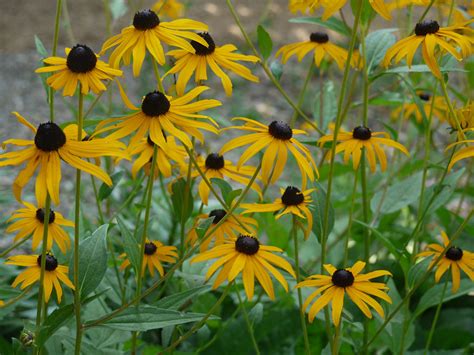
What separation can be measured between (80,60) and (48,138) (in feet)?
0.40

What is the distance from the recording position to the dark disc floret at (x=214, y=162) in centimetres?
139

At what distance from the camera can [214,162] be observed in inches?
54.8

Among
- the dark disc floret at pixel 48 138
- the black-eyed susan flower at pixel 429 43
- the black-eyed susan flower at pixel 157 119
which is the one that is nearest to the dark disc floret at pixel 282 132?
the black-eyed susan flower at pixel 157 119

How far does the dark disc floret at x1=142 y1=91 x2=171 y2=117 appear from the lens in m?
1.04

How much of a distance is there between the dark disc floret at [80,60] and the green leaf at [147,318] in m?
0.35

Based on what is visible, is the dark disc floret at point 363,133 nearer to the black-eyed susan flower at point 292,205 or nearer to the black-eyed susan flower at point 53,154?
the black-eyed susan flower at point 292,205

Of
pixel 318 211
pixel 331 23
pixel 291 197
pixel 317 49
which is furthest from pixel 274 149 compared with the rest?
pixel 317 49

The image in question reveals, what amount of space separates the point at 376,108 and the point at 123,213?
7.03ft

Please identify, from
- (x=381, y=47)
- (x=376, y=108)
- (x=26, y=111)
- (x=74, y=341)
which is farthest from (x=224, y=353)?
(x=376, y=108)

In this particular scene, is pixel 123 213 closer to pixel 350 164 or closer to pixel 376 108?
pixel 350 164

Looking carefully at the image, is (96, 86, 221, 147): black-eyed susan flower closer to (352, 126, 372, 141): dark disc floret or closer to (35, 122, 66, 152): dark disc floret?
(35, 122, 66, 152): dark disc floret

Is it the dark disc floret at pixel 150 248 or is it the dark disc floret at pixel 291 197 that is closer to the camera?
the dark disc floret at pixel 291 197

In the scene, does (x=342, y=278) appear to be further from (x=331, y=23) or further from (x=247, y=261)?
(x=331, y=23)

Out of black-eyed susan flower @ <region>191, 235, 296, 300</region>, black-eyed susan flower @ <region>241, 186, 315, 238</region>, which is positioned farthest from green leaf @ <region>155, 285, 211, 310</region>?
black-eyed susan flower @ <region>241, 186, 315, 238</region>
